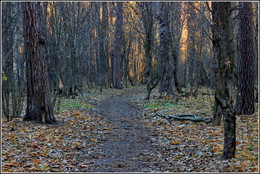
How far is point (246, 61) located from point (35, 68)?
724cm

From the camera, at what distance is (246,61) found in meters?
9.48

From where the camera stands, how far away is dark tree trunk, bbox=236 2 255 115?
941 cm

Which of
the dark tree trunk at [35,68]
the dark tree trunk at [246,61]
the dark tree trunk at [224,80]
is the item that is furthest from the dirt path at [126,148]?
the dark tree trunk at [246,61]

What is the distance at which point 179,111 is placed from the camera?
11.6 meters

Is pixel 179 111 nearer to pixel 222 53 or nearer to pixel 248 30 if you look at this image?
pixel 248 30

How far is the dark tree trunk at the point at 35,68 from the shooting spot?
862cm

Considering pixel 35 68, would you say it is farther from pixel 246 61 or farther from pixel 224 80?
pixel 246 61

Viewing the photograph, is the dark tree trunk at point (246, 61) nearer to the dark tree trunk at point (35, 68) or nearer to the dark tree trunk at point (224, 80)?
the dark tree trunk at point (224, 80)

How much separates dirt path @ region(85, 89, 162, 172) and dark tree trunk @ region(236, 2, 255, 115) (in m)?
3.68

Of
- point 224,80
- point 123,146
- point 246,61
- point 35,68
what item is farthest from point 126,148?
point 246,61

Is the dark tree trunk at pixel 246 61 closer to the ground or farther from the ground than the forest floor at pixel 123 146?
farther from the ground

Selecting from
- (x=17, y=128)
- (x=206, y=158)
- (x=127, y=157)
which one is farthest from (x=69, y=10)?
(x=206, y=158)

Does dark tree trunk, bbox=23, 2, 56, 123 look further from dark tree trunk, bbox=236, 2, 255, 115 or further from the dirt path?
dark tree trunk, bbox=236, 2, 255, 115

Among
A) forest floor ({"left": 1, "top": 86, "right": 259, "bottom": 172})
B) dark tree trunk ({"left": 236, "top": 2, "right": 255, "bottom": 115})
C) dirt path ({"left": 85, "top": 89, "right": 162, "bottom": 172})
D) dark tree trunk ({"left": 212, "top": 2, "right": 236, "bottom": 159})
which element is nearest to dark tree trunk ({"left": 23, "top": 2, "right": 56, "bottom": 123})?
forest floor ({"left": 1, "top": 86, "right": 259, "bottom": 172})
